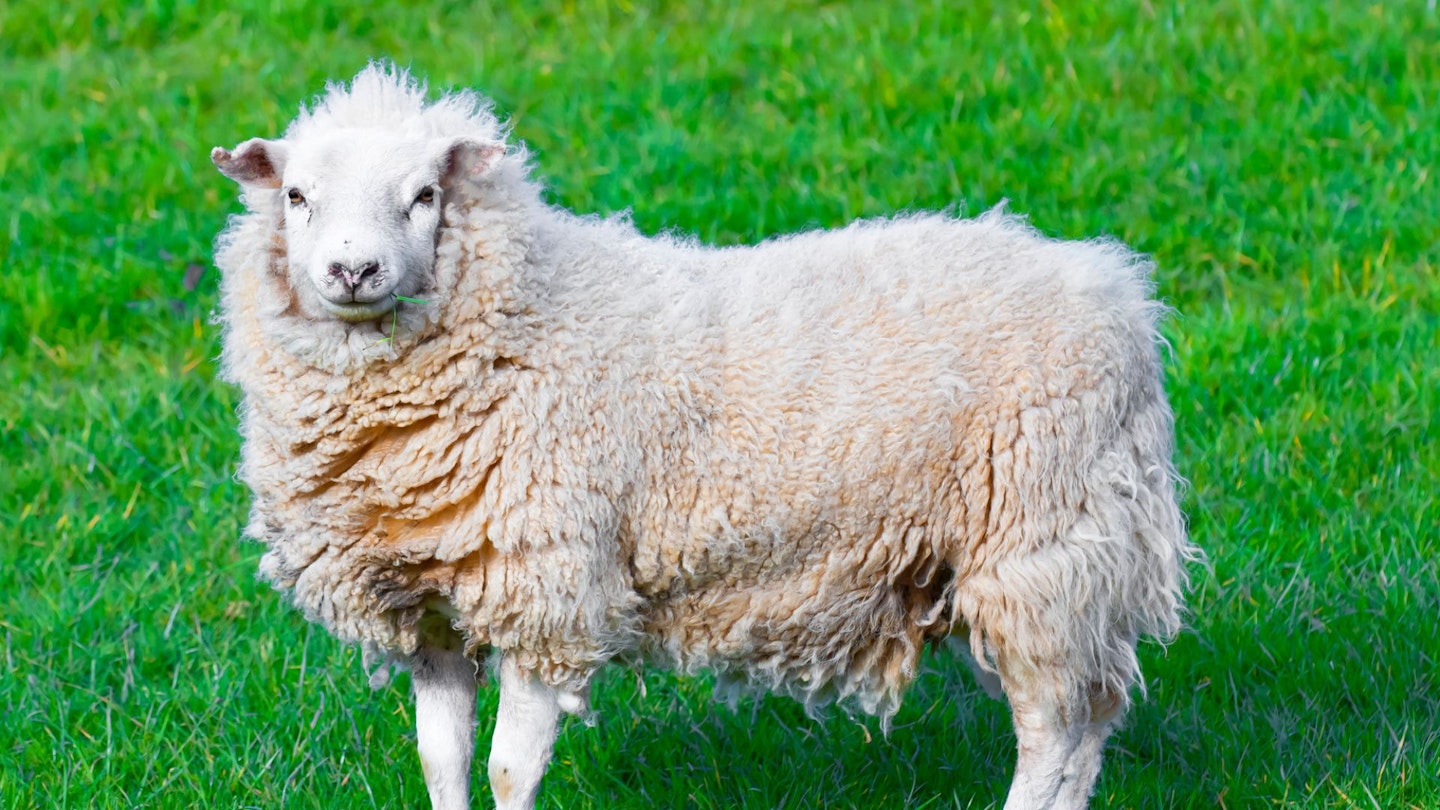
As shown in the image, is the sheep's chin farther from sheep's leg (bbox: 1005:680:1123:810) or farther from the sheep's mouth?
sheep's leg (bbox: 1005:680:1123:810)

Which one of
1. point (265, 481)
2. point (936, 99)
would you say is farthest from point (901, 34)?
point (265, 481)

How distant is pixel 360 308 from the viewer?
3123mm

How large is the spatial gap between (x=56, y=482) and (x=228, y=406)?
66cm

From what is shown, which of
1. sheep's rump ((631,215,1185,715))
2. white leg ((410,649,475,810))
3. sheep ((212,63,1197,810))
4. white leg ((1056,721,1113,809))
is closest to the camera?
sheep ((212,63,1197,810))

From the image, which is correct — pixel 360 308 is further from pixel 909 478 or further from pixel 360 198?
pixel 909 478

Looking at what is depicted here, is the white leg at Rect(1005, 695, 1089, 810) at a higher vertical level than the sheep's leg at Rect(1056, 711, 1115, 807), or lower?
higher

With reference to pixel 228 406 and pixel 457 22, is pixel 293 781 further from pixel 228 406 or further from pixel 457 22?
pixel 457 22

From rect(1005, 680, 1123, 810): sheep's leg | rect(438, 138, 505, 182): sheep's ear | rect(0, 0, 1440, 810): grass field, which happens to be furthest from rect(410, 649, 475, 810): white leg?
rect(1005, 680, 1123, 810): sheep's leg

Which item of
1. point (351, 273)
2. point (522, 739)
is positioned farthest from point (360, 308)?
point (522, 739)

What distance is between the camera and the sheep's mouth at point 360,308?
3.12m

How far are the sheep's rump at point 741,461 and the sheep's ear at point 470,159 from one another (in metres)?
0.08

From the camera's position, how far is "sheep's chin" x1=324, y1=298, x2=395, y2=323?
3.12 metres

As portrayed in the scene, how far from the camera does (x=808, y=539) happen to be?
3.39m

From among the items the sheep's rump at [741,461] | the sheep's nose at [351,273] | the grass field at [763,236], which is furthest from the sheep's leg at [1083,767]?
the sheep's nose at [351,273]
